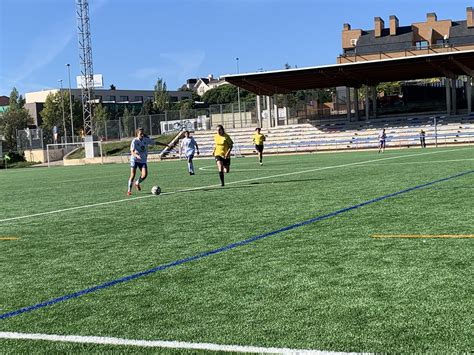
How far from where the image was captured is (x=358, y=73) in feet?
181

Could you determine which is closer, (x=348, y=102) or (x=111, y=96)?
(x=348, y=102)

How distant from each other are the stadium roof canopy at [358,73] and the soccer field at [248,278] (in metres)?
39.8

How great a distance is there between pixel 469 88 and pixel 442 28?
167 ft

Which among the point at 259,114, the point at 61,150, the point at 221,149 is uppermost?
the point at 259,114

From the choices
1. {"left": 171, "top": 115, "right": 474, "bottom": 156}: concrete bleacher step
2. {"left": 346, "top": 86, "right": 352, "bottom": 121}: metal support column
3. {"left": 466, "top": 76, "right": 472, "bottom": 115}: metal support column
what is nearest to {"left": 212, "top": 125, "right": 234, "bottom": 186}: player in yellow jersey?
{"left": 171, "top": 115, "right": 474, "bottom": 156}: concrete bleacher step

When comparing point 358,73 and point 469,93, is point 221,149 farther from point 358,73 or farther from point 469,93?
point 469,93

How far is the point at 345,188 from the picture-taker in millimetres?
14938

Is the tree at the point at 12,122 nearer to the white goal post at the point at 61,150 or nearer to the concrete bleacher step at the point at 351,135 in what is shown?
the white goal post at the point at 61,150

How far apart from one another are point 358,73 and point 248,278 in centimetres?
5148

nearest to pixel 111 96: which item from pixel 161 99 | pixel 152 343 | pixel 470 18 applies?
pixel 161 99

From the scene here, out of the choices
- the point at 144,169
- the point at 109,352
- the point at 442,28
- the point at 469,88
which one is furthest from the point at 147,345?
the point at 442,28

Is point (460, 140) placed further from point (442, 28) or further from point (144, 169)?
point (442, 28)

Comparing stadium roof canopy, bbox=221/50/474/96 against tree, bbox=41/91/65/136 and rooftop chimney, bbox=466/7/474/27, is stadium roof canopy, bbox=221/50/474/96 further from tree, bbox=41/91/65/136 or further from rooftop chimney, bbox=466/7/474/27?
tree, bbox=41/91/65/136

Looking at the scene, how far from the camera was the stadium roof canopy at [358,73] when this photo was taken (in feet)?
163
